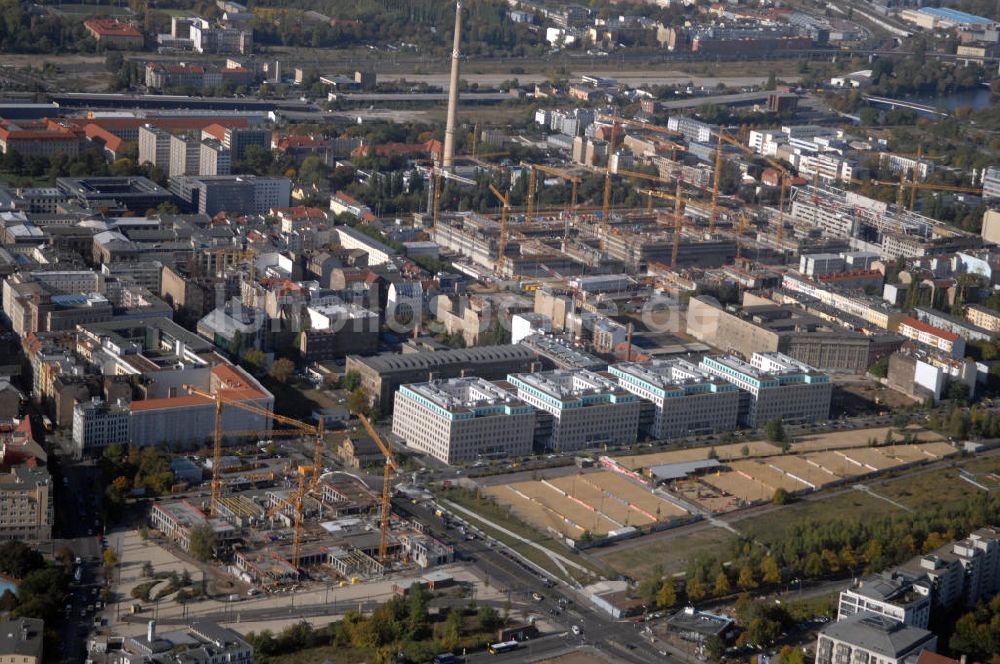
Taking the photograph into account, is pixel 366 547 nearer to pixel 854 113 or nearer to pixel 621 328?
pixel 621 328

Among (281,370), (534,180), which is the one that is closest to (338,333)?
(281,370)

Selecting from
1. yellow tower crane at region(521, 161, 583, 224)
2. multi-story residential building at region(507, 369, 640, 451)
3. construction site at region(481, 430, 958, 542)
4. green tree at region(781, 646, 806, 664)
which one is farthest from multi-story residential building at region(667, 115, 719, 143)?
green tree at region(781, 646, 806, 664)

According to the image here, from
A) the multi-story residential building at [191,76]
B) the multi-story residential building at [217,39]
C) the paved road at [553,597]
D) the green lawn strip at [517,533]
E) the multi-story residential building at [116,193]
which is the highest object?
the multi-story residential building at [217,39]

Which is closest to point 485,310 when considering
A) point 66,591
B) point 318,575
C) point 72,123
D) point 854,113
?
point 318,575

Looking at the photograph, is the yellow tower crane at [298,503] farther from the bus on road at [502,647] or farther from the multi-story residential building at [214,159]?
the multi-story residential building at [214,159]

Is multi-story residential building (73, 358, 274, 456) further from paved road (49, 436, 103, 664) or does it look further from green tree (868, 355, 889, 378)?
green tree (868, 355, 889, 378)

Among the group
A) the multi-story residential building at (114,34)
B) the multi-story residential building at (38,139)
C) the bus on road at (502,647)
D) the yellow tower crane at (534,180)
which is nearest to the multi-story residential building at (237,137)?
the multi-story residential building at (38,139)
